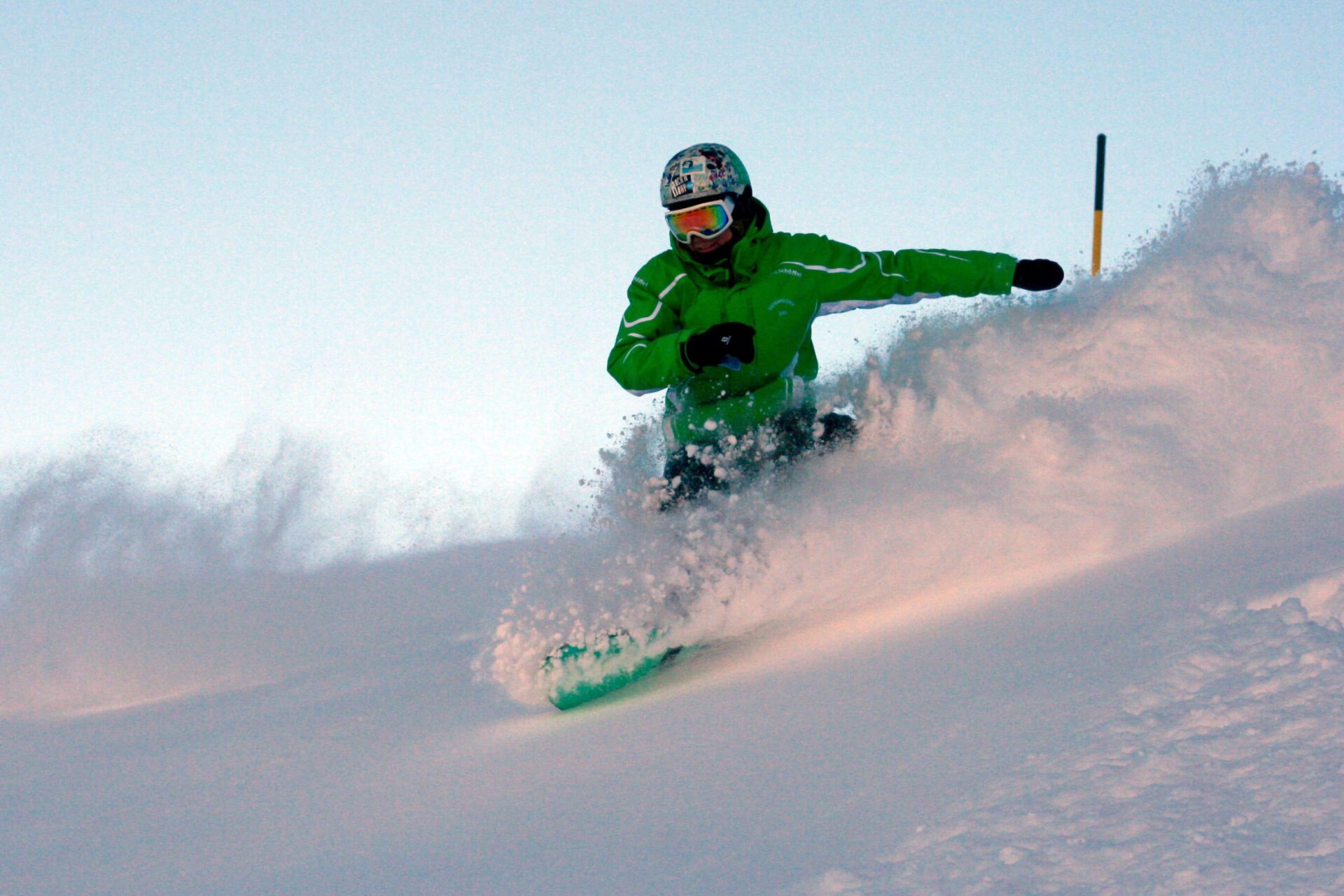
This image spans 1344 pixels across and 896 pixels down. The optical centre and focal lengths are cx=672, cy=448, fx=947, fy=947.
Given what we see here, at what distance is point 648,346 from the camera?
4.53m

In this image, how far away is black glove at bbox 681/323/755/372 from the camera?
4.14 m

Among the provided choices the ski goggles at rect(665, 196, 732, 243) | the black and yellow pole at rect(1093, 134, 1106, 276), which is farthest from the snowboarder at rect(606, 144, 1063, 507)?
the black and yellow pole at rect(1093, 134, 1106, 276)

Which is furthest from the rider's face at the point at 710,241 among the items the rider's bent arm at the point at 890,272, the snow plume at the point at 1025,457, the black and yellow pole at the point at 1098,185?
the black and yellow pole at the point at 1098,185

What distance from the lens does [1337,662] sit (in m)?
2.12

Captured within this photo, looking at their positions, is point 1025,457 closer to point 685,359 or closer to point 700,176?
point 685,359

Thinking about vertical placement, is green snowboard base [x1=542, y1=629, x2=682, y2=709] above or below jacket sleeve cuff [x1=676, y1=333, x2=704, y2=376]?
below

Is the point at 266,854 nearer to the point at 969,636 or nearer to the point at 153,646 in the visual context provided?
the point at 969,636

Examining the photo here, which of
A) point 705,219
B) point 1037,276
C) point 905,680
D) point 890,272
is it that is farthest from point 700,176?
point 905,680

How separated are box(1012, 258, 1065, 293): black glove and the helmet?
151cm

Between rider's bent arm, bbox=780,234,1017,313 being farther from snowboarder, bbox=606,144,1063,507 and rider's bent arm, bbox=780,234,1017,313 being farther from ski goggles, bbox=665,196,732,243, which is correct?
ski goggles, bbox=665,196,732,243

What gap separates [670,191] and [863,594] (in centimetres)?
212

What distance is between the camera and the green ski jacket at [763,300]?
183 inches

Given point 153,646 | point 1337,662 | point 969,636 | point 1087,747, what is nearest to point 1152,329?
point 969,636

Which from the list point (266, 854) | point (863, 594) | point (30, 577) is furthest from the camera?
point (30, 577)
